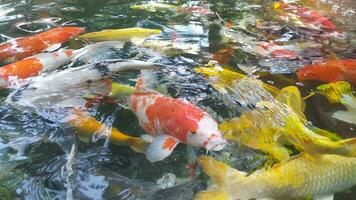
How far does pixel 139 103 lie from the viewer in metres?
2.61

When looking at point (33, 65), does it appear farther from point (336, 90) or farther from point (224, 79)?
point (336, 90)

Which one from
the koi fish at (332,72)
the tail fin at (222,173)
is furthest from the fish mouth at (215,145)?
the koi fish at (332,72)

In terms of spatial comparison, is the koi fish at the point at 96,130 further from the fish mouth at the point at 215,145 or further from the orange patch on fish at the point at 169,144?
the fish mouth at the point at 215,145

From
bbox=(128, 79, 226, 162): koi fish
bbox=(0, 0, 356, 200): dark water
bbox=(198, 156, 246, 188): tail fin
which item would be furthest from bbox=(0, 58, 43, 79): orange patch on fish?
bbox=(198, 156, 246, 188): tail fin

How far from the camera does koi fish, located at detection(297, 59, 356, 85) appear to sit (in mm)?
3080

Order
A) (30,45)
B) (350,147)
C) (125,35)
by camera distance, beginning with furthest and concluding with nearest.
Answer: (125,35)
(30,45)
(350,147)

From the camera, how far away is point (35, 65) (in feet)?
10.7

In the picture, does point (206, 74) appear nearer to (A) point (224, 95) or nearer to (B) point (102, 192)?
(A) point (224, 95)

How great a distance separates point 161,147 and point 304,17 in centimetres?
317

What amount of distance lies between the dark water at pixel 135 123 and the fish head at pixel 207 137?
0.16 meters

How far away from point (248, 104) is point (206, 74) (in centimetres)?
58

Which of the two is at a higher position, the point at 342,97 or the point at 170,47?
the point at 342,97

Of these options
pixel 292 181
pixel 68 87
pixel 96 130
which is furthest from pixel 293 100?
pixel 68 87

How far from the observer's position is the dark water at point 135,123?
2168 mm
